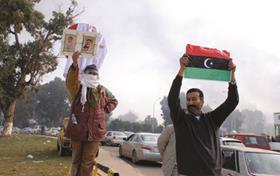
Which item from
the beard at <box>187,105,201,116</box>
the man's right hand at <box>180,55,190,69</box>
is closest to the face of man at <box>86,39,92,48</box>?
the man's right hand at <box>180,55,190,69</box>

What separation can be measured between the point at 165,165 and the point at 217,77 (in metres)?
1.16

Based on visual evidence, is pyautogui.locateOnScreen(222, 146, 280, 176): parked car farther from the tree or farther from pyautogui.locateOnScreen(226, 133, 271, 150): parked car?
the tree

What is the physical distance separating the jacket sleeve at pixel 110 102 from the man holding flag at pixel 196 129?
107 cm

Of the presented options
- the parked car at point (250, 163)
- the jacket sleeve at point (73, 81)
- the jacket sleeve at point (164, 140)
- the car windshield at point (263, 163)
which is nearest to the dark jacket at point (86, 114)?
the jacket sleeve at point (73, 81)

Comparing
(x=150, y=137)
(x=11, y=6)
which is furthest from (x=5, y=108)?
(x=150, y=137)

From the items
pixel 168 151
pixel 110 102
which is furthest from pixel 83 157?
pixel 168 151

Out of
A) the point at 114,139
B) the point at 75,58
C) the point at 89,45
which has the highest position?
the point at 89,45

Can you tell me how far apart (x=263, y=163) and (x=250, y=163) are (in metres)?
0.29

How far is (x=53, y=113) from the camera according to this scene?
305 feet

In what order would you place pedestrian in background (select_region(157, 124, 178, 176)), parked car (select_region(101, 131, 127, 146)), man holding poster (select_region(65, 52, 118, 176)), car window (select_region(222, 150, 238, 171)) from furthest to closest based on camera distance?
parked car (select_region(101, 131, 127, 146)), car window (select_region(222, 150, 238, 171)), man holding poster (select_region(65, 52, 118, 176)), pedestrian in background (select_region(157, 124, 178, 176))

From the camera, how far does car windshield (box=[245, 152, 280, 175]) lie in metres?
7.44

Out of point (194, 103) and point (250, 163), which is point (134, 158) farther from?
point (194, 103)

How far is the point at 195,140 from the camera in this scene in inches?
153

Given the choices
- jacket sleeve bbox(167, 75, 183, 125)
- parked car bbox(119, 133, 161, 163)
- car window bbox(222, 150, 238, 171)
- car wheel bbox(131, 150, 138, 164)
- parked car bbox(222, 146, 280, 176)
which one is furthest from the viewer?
car wheel bbox(131, 150, 138, 164)
